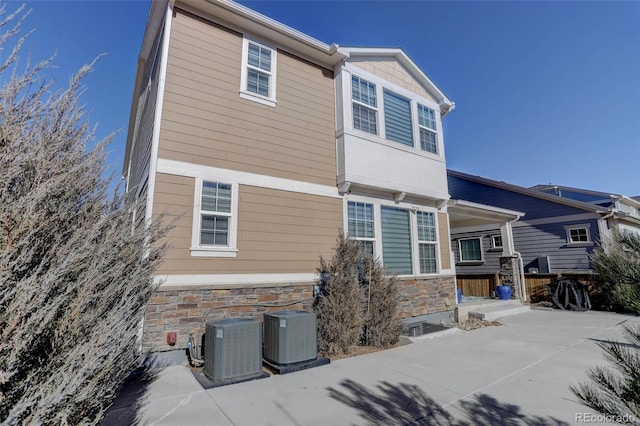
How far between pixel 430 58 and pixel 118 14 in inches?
366

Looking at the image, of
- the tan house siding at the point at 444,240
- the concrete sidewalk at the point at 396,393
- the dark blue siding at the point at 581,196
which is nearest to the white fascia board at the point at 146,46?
the concrete sidewalk at the point at 396,393

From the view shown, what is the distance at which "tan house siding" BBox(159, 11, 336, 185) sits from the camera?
568 cm

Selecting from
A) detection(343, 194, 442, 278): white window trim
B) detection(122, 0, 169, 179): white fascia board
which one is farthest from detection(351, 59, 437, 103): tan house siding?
detection(122, 0, 169, 179): white fascia board

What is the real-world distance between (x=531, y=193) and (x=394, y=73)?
1041 cm

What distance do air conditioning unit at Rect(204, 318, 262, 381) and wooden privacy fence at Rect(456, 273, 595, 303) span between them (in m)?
12.2

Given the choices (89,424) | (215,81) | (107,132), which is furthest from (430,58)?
(89,424)

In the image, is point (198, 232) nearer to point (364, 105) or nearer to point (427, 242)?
point (364, 105)

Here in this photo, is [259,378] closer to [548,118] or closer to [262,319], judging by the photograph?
[262,319]

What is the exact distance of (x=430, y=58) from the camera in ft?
34.9

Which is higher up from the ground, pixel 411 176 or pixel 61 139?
pixel 411 176

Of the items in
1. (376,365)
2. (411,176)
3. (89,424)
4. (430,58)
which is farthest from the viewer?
(430,58)

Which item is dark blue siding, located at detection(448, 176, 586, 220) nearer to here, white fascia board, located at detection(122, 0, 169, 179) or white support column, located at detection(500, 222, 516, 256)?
white support column, located at detection(500, 222, 516, 256)

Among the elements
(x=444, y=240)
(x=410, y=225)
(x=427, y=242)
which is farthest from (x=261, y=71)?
(x=444, y=240)

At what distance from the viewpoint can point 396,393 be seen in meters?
4.03
